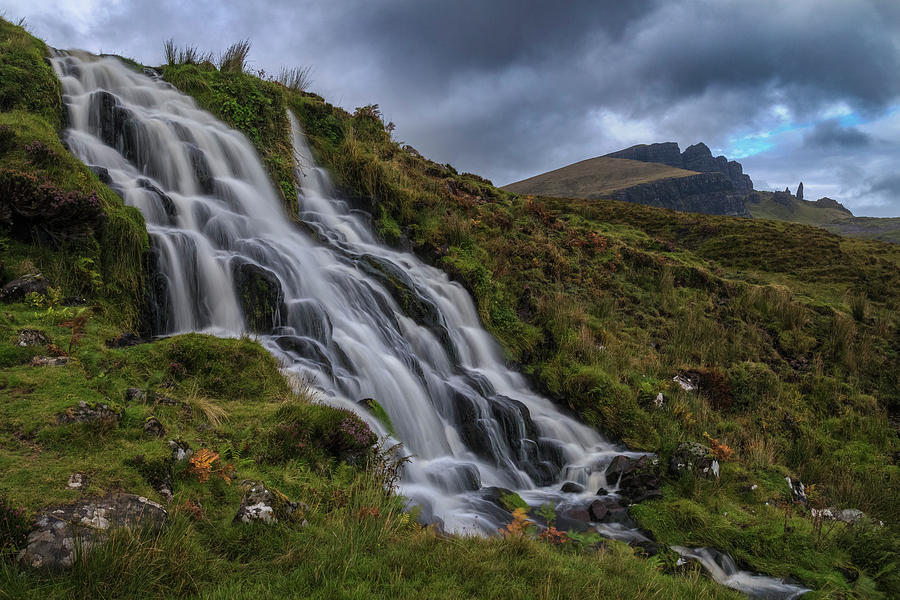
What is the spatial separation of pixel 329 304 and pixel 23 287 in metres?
4.53

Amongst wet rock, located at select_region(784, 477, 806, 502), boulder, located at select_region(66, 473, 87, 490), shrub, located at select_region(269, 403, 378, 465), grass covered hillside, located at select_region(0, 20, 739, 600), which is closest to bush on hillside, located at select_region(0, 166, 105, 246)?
grass covered hillside, located at select_region(0, 20, 739, 600)

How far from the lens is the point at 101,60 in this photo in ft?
45.9

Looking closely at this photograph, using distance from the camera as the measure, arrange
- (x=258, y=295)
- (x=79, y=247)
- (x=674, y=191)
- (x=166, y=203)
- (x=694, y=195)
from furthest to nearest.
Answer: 1. (x=694, y=195)
2. (x=674, y=191)
3. (x=166, y=203)
4. (x=258, y=295)
5. (x=79, y=247)

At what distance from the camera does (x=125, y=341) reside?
6168mm

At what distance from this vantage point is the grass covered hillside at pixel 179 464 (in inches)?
117

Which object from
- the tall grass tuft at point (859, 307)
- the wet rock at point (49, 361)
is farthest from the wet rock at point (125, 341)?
the tall grass tuft at point (859, 307)

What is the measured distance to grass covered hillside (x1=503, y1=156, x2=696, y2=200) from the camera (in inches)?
4771

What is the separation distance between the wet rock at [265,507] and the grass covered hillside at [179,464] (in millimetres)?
24

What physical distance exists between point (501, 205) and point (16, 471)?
1799 centimetres

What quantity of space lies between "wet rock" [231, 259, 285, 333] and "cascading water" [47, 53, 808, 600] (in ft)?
0.08

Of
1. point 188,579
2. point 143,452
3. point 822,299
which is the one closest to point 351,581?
point 188,579

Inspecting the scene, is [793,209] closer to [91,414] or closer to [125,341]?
[125,341]

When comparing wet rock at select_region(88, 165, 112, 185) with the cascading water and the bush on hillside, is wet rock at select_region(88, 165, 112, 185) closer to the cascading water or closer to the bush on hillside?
the cascading water

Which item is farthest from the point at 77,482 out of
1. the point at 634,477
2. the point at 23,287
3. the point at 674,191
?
the point at 674,191
